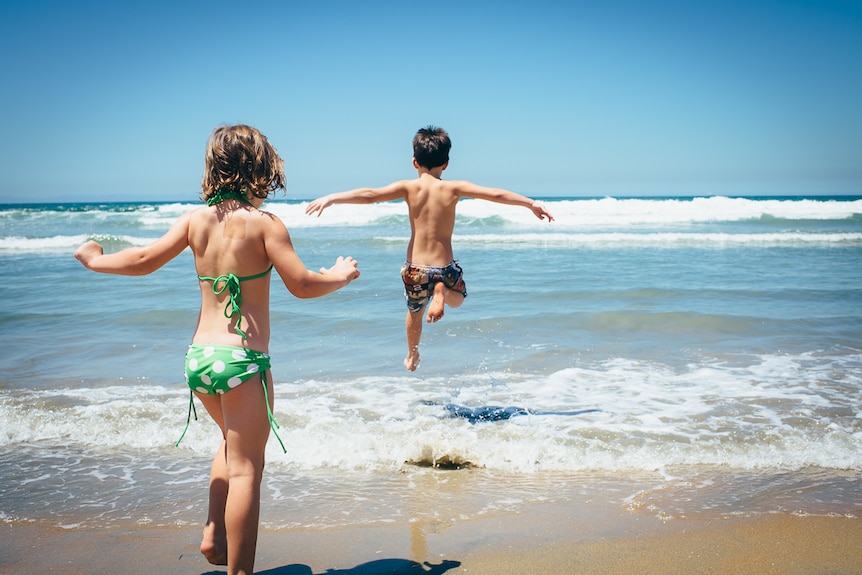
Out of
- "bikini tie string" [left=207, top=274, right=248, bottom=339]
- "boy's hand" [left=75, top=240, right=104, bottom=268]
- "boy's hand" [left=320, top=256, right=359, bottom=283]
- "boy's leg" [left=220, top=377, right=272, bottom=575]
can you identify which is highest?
"boy's hand" [left=75, top=240, right=104, bottom=268]

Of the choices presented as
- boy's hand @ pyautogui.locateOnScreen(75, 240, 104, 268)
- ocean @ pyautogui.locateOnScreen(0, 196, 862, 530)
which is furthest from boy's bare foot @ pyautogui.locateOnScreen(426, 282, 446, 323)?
boy's hand @ pyautogui.locateOnScreen(75, 240, 104, 268)

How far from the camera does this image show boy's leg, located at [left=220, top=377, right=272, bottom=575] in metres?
2.48

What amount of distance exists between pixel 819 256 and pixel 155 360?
15.5 meters

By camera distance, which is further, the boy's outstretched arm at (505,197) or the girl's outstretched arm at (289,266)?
the boy's outstretched arm at (505,197)

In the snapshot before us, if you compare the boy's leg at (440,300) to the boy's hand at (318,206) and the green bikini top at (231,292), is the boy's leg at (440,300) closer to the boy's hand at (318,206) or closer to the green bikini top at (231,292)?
the boy's hand at (318,206)

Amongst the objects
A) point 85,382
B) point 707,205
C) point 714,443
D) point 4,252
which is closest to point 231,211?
point 714,443

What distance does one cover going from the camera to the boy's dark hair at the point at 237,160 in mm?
2557

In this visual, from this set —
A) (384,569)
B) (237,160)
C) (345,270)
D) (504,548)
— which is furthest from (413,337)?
(237,160)

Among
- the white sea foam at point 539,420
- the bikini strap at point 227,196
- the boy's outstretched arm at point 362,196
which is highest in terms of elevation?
the boy's outstretched arm at point 362,196

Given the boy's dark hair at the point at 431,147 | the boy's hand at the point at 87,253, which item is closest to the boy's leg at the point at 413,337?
the boy's dark hair at the point at 431,147

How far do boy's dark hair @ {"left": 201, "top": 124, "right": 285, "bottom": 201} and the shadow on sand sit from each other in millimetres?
1706

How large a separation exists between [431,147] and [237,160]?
301 cm

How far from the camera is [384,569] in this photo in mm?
3002

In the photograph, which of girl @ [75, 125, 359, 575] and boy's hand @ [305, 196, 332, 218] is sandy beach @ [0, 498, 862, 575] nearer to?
girl @ [75, 125, 359, 575]
